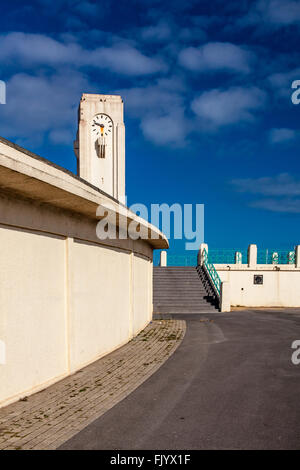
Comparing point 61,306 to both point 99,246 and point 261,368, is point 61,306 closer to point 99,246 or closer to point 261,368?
point 99,246

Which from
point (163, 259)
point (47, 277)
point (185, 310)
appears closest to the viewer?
point (47, 277)

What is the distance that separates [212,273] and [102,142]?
14415mm

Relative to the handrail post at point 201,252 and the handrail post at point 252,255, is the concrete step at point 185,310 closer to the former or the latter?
the handrail post at point 201,252

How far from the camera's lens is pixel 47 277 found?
7117 millimetres

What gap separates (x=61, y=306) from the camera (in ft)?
24.9

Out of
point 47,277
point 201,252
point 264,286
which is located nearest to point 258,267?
point 264,286

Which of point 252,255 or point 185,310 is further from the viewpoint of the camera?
point 252,255

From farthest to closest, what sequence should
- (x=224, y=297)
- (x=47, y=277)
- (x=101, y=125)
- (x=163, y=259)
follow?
(x=101, y=125) < (x=163, y=259) < (x=224, y=297) < (x=47, y=277)

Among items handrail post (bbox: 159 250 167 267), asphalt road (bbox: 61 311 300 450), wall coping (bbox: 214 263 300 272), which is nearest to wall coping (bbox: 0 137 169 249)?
asphalt road (bbox: 61 311 300 450)

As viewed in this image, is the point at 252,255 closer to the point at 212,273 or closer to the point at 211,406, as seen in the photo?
the point at 212,273

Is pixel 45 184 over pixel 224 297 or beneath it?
over

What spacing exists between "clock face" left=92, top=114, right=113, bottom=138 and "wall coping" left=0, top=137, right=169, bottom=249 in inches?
908

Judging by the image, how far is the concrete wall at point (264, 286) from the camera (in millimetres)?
24688

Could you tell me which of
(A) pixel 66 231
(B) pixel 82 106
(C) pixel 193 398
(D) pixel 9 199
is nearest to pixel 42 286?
(A) pixel 66 231
